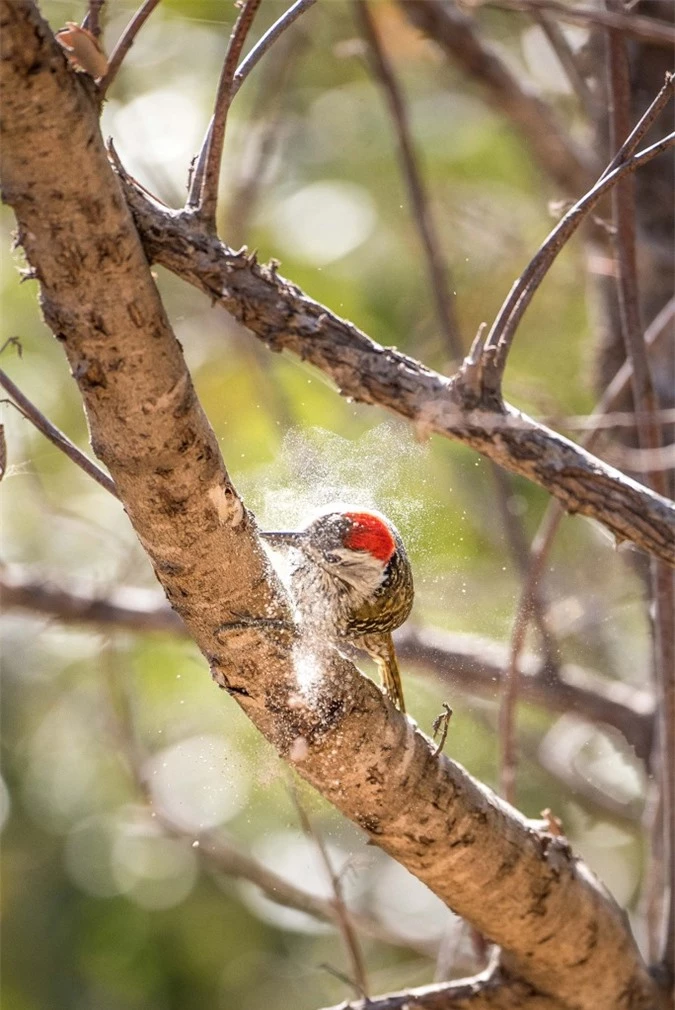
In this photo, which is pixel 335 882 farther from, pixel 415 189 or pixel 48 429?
pixel 415 189

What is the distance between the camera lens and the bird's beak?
1211 mm

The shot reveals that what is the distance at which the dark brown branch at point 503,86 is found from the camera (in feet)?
8.87

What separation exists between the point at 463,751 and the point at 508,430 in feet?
2.20

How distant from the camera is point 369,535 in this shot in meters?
1.17

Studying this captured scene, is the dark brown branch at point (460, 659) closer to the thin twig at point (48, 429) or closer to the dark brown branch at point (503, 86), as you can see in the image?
the thin twig at point (48, 429)

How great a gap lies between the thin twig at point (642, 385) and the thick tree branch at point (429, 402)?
1.61 feet

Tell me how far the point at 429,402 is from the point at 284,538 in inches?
9.6

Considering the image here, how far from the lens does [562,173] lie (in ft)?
9.30

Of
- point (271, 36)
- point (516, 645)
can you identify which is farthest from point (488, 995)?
point (271, 36)

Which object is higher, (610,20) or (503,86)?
(610,20)

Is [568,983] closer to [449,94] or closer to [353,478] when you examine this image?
[353,478]

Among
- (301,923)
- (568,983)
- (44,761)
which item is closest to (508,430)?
(568,983)

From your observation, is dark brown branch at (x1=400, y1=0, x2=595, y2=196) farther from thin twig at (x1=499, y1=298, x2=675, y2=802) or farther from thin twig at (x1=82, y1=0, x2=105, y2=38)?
thin twig at (x1=82, y1=0, x2=105, y2=38)

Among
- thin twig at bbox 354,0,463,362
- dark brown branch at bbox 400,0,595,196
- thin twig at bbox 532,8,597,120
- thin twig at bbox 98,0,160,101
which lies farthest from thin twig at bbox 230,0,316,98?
dark brown branch at bbox 400,0,595,196
